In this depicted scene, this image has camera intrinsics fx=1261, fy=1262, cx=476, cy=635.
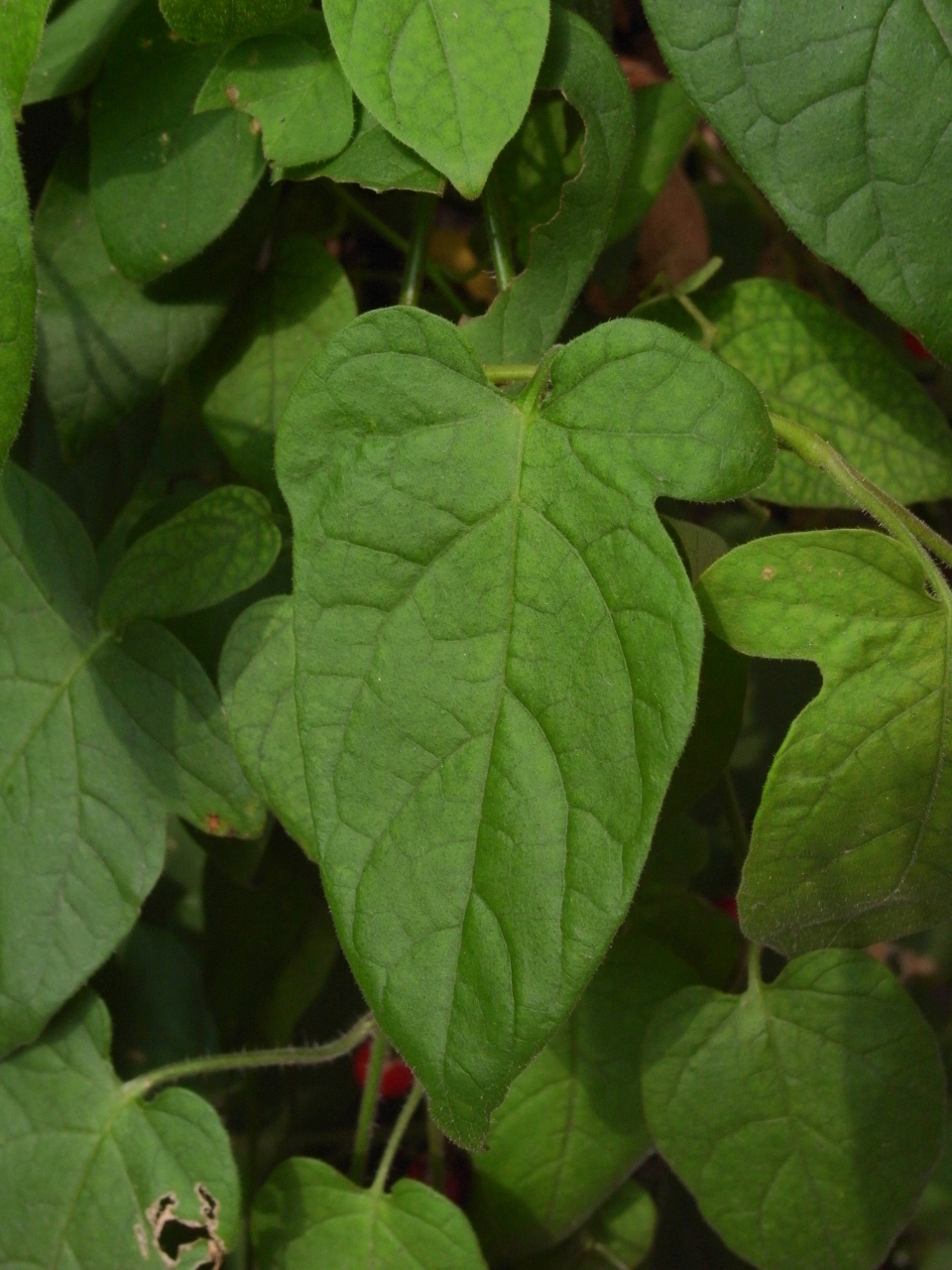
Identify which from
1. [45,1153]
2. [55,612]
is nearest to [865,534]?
[55,612]

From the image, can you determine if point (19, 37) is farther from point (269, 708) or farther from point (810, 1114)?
point (810, 1114)

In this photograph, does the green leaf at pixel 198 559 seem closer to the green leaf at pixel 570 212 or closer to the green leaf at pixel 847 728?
the green leaf at pixel 570 212

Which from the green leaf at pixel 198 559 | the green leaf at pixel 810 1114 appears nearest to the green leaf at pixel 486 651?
the green leaf at pixel 198 559

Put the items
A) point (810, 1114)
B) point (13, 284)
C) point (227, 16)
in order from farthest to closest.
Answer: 1. point (810, 1114)
2. point (227, 16)
3. point (13, 284)

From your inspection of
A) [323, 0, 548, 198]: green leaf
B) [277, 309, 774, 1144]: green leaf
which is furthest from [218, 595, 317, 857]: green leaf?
[323, 0, 548, 198]: green leaf

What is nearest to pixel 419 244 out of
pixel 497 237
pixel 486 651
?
pixel 497 237

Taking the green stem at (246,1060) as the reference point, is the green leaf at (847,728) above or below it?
above
